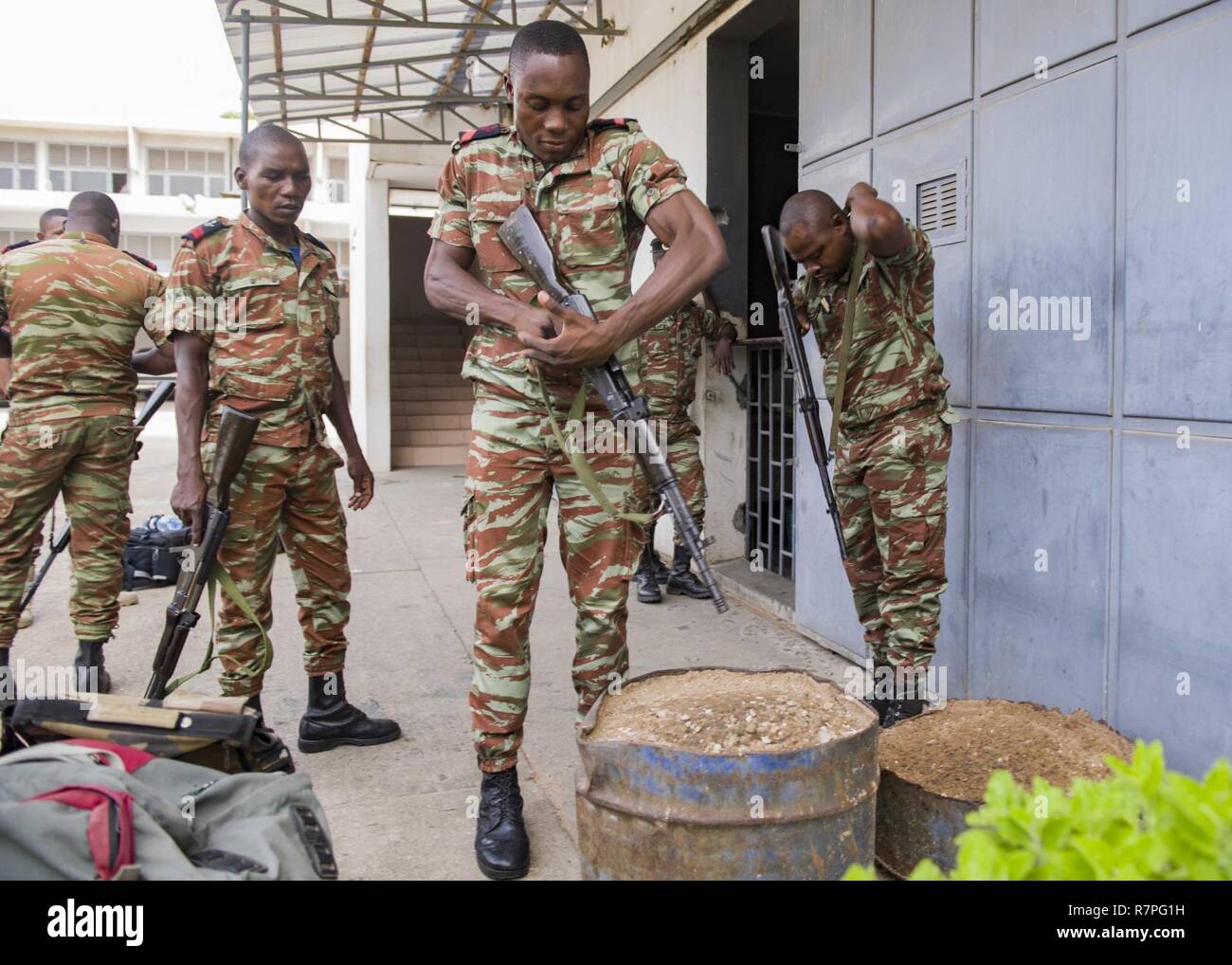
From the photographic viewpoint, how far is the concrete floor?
2.91m

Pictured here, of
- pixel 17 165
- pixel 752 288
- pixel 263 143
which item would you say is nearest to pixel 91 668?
pixel 263 143

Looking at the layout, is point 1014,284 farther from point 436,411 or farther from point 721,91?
point 436,411

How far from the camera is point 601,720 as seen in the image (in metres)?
2.20

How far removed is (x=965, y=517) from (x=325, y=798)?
2294 mm

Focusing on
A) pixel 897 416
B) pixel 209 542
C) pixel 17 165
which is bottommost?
pixel 209 542

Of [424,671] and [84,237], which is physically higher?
[84,237]

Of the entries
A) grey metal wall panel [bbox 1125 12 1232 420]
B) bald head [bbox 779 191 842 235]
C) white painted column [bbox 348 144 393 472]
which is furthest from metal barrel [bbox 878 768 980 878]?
white painted column [bbox 348 144 393 472]

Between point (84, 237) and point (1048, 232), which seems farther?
point (84, 237)

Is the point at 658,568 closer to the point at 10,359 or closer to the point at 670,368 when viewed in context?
the point at 670,368

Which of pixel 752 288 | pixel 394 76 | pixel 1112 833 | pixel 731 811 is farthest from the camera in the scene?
pixel 394 76

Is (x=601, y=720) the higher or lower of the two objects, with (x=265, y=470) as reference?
lower

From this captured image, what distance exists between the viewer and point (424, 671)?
453cm

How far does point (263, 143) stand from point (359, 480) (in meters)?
1.18
